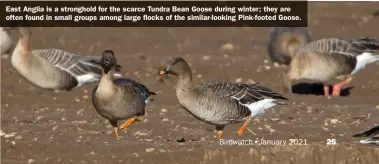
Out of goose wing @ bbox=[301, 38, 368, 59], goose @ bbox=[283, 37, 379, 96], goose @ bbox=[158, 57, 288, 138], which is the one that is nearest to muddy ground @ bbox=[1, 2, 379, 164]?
goose @ bbox=[158, 57, 288, 138]

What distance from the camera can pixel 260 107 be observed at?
13219mm

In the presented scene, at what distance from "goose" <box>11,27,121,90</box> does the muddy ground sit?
23 cm

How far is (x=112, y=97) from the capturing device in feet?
42.2

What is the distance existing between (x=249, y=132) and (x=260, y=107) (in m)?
0.60

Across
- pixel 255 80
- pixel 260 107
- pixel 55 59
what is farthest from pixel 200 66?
pixel 260 107

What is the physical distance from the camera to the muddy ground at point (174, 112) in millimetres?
12586

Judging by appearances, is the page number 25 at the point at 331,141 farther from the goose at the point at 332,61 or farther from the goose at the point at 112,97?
the goose at the point at 332,61

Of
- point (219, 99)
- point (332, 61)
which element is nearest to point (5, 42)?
point (332, 61)

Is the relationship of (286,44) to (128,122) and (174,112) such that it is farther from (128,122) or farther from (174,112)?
(128,122)

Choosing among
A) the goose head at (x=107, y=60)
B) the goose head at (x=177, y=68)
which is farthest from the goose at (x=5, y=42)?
the goose head at (x=177, y=68)

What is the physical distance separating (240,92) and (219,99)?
0.41 meters

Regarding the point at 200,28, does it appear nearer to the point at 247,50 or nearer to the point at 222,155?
the point at 247,50

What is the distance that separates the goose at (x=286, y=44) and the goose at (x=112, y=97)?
260 inches

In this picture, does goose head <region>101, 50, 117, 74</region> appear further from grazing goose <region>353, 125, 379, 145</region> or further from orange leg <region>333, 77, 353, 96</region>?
orange leg <region>333, 77, 353, 96</region>
